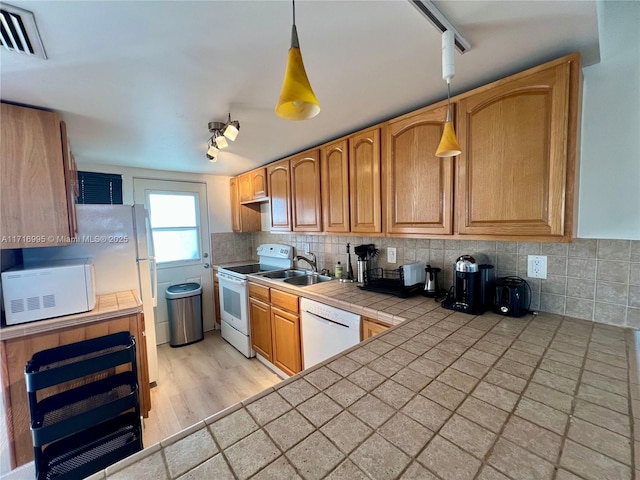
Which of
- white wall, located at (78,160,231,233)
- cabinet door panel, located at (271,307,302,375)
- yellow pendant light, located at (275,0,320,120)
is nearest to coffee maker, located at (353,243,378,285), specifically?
cabinet door panel, located at (271,307,302,375)

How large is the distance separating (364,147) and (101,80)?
1.58 m

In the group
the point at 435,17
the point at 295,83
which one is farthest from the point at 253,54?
the point at 435,17

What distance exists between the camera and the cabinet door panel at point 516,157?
1158 mm

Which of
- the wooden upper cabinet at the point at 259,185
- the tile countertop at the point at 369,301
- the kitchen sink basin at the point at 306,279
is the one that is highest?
the wooden upper cabinet at the point at 259,185

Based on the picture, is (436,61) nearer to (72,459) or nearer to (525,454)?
(525,454)

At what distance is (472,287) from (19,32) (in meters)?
2.24

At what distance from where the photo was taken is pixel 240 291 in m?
2.93

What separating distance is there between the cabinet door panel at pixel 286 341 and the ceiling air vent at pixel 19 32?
2054mm

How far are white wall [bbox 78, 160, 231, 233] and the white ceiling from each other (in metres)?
1.36

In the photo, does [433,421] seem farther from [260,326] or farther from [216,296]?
[216,296]

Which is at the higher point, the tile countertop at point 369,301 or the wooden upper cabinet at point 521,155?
the wooden upper cabinet at point 521,155

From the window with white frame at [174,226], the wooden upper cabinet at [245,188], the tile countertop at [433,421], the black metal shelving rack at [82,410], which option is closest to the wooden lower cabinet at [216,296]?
the window with white frame at [174,226]

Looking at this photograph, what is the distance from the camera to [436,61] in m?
1.21

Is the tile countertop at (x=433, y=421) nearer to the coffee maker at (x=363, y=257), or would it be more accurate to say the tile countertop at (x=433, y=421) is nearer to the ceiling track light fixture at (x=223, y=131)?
the coffee maker at (x=363, y=257)
